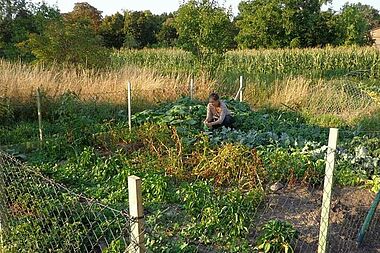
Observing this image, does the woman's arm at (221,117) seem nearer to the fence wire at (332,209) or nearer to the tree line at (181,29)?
the fence wire at (332,209)

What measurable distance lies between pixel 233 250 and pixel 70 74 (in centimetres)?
834

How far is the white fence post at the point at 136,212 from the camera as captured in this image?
1.85 meters

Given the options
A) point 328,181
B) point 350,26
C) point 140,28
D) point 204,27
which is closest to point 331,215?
point 328,181

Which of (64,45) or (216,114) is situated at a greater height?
(64,45)

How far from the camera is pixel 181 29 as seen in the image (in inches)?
521

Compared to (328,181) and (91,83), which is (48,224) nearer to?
(328,181)

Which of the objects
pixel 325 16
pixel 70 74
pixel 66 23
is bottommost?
pixel 70 74

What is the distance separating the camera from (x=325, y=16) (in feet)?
104

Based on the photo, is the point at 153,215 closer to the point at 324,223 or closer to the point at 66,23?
the point at 324,223

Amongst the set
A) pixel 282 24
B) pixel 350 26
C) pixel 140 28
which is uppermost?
pixel 282 24

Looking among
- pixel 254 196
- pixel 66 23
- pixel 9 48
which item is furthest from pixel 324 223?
pixel 9 48

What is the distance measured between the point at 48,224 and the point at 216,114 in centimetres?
442

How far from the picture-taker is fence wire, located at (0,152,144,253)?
128 inches

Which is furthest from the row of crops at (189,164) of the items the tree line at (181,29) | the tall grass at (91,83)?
the tree line at (181,29)
